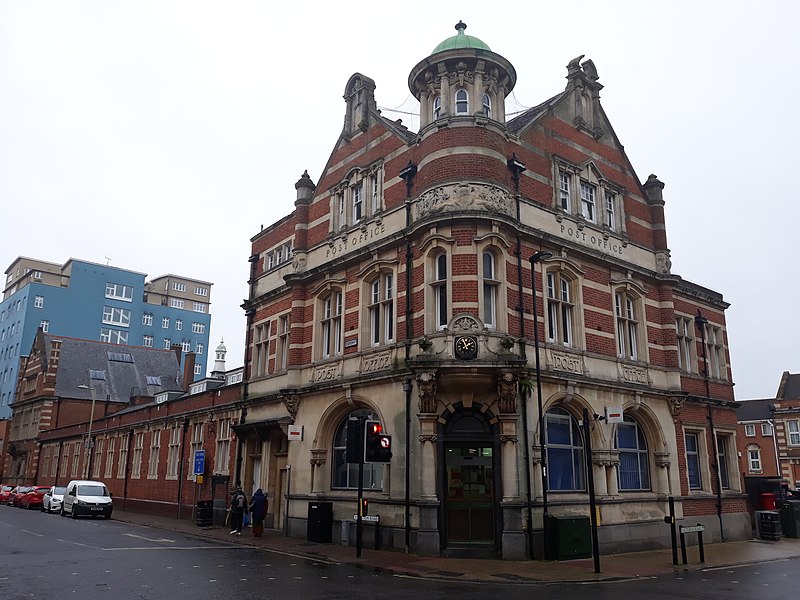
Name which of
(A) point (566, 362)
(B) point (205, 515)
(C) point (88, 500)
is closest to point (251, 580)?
(A) point (566, 362)

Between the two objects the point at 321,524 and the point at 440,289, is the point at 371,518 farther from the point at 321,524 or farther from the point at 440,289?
the point at 440,289

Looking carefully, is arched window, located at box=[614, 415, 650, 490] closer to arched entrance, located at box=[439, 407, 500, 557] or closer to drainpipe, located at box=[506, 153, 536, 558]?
drainpipe, located at box=[506, 153, 536, 558]

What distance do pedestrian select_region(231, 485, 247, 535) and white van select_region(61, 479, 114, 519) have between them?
431 inches

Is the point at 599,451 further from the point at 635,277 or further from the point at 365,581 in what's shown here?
the point at 365,581

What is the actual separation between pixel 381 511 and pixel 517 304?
7269mm

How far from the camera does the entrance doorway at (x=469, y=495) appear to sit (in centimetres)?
1795

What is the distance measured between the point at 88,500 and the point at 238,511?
12017 mm

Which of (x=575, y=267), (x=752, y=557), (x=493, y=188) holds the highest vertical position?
(x=493, y=188)

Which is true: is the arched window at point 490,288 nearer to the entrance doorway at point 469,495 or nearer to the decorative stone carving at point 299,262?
the entrance doorway at point 469,495

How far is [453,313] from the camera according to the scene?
18.8 meters

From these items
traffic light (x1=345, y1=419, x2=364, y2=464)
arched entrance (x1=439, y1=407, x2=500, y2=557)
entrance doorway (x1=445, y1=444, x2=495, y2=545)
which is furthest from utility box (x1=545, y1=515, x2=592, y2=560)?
traffic light (x1=345, y1=419, x2=364, y2=464)

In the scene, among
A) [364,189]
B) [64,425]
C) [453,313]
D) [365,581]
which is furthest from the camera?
[64,425]

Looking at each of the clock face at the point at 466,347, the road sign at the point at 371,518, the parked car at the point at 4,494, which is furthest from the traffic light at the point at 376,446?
the parked car at the point at 4,494

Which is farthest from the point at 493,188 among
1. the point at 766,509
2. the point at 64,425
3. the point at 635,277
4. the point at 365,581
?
the point at 64,425
